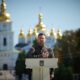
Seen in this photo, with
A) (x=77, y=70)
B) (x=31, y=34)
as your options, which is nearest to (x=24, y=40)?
(x=31, y=34)

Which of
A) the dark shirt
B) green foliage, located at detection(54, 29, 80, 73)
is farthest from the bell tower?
the dark shirt

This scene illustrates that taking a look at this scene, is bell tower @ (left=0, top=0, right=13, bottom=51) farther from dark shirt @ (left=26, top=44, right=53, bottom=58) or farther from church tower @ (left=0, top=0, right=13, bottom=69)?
dark shirt @ (left=26, top=44, right=53, bottom=58)

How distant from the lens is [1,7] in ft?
161

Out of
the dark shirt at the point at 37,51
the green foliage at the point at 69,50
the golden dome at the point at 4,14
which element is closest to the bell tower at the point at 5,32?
the golden dome at the point at 4,14

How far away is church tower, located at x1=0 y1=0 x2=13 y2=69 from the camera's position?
48594mm

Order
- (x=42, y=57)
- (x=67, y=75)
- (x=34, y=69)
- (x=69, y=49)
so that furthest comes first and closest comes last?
(x=69, y=49), (x=67, y=75), (x=42, y=57), (x=34, y=69)

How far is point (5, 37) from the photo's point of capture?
4906cm

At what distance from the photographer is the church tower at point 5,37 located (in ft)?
159

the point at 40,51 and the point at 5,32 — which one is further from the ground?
the point at 5,32

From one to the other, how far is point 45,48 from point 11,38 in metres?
45.9

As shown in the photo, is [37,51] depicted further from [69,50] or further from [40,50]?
[69,50]

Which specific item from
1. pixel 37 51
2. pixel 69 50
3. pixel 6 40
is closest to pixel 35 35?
pixel 6 40

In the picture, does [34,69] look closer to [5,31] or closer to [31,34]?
[5,31]

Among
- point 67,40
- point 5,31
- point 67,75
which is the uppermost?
point 5,31
